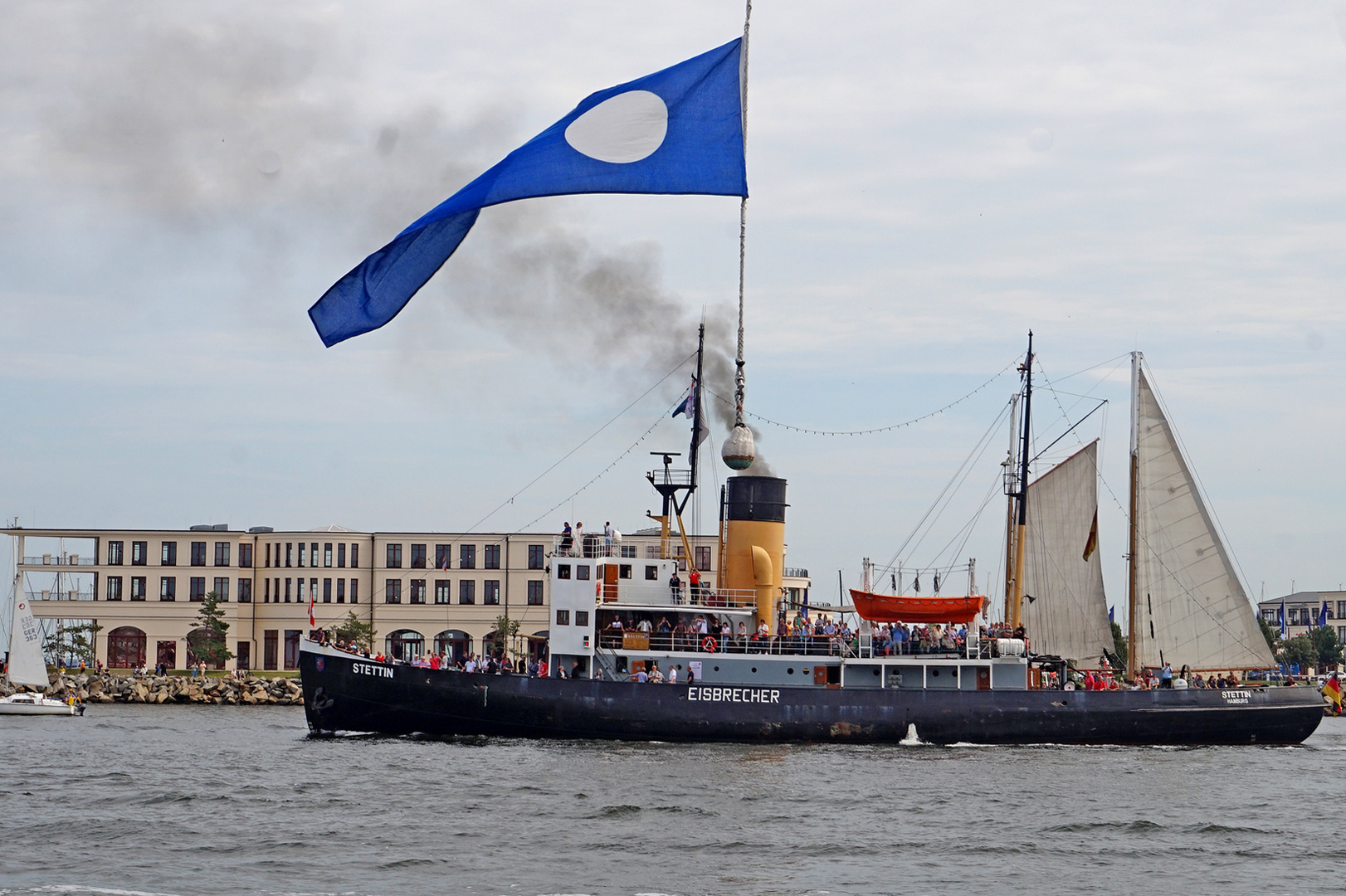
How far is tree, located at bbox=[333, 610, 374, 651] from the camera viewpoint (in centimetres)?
8706

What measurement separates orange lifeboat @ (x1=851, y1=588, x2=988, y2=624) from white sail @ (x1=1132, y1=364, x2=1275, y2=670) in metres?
9.77

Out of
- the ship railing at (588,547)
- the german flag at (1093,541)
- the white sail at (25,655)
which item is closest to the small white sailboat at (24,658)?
the white sail at (25,655)

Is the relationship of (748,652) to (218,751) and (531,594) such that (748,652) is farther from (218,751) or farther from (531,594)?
(531,594)

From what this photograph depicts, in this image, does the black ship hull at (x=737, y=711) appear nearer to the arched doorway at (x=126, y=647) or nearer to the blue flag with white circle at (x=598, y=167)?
the blue flag with white circle at (x=598, y=167)

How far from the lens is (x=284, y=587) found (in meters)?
95.3

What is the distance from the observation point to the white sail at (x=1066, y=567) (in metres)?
54.4

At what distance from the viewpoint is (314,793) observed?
32750mm

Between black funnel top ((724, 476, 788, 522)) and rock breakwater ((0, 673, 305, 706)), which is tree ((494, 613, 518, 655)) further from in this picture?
black funnel top ((724, 476, 788, 522))

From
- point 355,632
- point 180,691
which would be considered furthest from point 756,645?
point 355,632

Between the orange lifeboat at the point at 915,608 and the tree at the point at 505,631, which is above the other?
the orange lifeboat at the point at 915,608

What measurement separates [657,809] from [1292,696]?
86.8ft

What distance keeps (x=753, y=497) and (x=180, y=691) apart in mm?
43855

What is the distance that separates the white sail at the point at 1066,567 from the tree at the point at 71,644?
5849 centimetres

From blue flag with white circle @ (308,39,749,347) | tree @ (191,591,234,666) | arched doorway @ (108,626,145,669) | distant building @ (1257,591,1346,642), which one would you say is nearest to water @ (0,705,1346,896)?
blue flag with white circle @ (308,39,749,347)
